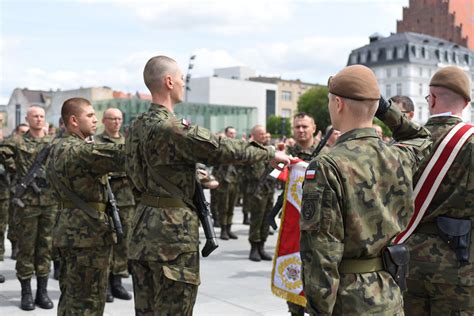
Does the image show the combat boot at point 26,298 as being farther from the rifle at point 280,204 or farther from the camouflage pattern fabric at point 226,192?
the camouflage pattern fabric at point 226,192

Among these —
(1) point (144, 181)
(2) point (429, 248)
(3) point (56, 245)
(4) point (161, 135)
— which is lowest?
(3) point (56, 245)

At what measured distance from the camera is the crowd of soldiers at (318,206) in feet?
9.17

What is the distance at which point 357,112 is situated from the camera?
2.91m

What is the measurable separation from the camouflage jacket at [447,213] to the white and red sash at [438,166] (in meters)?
0.03

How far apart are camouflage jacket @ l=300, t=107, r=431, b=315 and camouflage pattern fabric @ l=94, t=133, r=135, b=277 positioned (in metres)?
4.67

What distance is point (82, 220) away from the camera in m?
4.94

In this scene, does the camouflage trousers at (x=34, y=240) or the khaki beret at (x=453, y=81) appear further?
Result: the camouflage trousers at (x=34, y=240)

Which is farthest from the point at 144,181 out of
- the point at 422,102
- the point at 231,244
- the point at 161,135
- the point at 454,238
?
the point at 422,102

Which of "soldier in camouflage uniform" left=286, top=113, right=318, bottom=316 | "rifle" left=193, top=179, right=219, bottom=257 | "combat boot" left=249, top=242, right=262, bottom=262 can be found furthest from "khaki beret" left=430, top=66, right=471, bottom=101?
"combat boot" left=249, top=242, right=262, bottom=262

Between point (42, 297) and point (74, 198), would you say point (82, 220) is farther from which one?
point (42, 297)

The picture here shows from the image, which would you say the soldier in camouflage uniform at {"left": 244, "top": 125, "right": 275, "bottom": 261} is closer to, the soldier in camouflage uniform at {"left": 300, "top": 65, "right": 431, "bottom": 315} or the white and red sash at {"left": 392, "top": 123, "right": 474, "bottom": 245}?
the white and red sash at {"left": 392, "top": 123, "right": 474, "bottom": 245}

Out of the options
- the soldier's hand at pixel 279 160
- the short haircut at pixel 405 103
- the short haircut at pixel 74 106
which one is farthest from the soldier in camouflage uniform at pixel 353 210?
the short haircut at pixel 74 106

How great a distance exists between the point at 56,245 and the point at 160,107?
168cm

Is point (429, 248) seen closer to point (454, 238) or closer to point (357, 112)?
point (454, 238)
